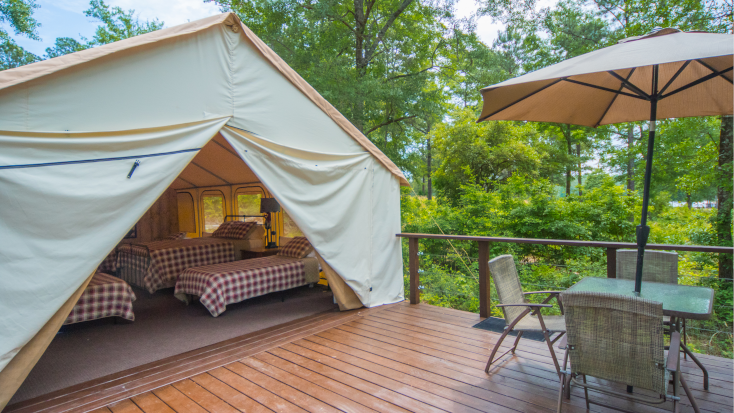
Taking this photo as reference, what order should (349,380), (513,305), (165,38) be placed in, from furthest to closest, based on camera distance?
(165,38), (349,380), (513,305)

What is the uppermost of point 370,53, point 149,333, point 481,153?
point 370,53

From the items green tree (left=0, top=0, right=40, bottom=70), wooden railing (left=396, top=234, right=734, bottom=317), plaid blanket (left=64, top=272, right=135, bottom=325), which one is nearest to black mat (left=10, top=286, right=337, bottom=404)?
plaid blanket (left=64, top=272, right=135, bottom=325)

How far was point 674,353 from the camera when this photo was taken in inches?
82.4

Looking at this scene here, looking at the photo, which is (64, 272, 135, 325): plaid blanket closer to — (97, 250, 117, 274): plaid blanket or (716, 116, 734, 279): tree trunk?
(97, 250, 117, 274): plaid blanket

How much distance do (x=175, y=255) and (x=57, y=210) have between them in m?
3.55

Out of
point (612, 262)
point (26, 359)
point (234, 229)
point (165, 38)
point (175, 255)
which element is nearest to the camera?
point (26, 359)

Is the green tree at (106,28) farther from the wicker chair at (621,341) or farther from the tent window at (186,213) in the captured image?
the wicker chair at (621,341)

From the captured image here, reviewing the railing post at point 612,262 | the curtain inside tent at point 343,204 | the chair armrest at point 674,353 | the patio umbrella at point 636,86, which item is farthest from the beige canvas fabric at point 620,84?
the curtain inside tent at point 343,204

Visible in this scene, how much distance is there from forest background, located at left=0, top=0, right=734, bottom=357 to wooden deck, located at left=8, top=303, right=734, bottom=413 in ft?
12.2

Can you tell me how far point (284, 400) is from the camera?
268 cm

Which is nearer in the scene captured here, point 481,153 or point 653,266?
point 653,266

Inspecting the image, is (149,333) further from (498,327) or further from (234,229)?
(498,327)

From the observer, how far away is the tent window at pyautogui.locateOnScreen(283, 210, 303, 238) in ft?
22.5

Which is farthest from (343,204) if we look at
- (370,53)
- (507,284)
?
(370,53)
